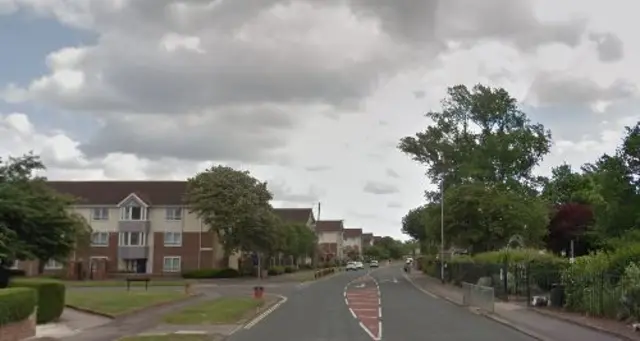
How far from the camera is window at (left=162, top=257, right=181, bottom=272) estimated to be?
89375mm

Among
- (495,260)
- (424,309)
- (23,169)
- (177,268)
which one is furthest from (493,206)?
(23,169)

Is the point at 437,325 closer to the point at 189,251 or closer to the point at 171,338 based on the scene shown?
the point at 171,338

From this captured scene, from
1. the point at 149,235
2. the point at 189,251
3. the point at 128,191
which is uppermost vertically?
the point at 128,191

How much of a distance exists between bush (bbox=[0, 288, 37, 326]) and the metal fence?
18621 millimetres

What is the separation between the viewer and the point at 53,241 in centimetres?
2839

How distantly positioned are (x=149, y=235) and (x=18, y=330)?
70821 millimetres

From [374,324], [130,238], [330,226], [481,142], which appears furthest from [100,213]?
[330,226]

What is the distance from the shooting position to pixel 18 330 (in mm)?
21062

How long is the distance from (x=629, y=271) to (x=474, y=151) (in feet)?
176

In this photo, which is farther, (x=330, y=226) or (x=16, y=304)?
(x=330, y=226)

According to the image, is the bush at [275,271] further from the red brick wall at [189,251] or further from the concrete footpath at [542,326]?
the concrete footpath at [542,326]

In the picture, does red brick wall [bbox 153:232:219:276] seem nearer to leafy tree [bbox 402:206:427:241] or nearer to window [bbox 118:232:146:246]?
window [bbox 118:232:146:246]

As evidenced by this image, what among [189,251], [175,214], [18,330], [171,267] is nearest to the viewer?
[18,330]

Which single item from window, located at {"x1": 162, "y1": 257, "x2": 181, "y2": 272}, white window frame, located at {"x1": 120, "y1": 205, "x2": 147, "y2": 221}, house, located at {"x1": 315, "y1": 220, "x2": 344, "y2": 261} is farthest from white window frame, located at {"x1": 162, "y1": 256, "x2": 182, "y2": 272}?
house, located at {"x1": 315, "y1": 220, "x2": 344, "y2": 261}
